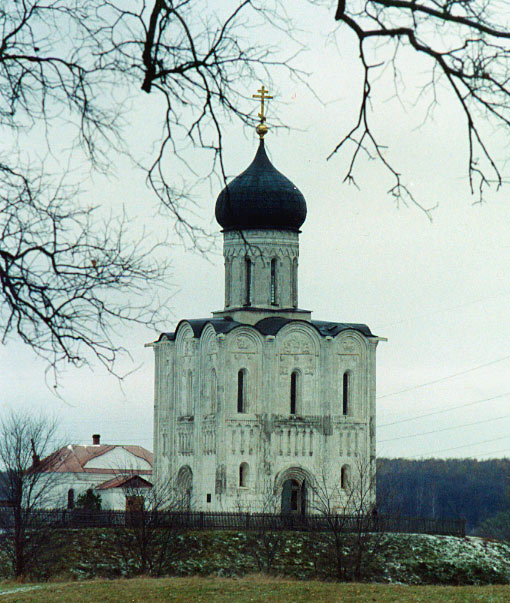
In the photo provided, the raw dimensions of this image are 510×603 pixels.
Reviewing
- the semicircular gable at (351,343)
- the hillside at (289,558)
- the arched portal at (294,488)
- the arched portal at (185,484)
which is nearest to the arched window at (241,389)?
the arched portal at (294,488)

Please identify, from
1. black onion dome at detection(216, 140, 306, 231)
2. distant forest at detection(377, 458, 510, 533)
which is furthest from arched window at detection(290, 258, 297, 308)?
distant forest at detection(377, 458, 510, 533)

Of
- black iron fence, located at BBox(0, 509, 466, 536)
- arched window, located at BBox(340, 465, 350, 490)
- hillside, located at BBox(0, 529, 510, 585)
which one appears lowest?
hillside, located at BBox(0, 529, 510, 585)

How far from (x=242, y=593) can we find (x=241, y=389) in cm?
2597

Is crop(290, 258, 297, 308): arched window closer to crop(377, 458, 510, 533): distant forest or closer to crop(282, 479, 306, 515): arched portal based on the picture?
crop(282, 479, 306, 515): arched portal

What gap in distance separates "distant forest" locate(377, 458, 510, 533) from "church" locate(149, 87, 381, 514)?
35.4m

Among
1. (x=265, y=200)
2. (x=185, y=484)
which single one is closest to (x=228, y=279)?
(x=265, y=200)

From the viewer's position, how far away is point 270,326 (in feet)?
163

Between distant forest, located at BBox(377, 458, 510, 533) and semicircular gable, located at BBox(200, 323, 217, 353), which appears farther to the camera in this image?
distant forest, located at BBox(377, 458, 510, 533)

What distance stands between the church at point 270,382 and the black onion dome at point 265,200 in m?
0.04

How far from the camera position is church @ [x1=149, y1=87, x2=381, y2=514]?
49062 mm

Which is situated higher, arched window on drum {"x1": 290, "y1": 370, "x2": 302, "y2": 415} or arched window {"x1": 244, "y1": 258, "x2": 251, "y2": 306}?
arched window {"x1": 244, "y1": 258, "x2": 251, "y2": 306}

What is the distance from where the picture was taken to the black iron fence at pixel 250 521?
43031mm

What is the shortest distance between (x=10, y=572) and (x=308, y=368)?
16080 millimetres

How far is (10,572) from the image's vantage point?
1471 inches
